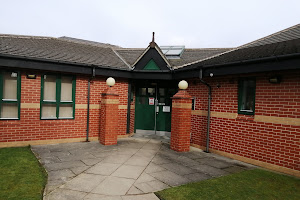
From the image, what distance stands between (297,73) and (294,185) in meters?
2.77

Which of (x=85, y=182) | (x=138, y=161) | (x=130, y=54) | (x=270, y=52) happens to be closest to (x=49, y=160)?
(x=85, y=182)

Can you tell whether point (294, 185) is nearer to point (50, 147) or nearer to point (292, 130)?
point (292, 130)

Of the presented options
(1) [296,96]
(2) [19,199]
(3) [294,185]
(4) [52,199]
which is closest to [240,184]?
(3) [294,185]

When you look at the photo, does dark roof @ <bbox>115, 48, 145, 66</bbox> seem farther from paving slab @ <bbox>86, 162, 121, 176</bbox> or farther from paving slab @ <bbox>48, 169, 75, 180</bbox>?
paving slab @ <bbox>48, 169, 75, 180</bbox>

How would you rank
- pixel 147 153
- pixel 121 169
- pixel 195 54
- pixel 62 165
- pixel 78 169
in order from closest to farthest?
pixel 78 169 < pixel 121 169 < pixel 62 165 < pixel 147 153 < pixel 195 54

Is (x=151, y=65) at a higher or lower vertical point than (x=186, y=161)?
higher

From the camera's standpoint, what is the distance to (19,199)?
3.18 meters

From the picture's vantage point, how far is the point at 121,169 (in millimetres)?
4797

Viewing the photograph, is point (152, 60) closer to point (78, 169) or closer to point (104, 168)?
point (104, 168)

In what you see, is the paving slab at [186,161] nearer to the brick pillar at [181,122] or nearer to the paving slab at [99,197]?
the brick pillar at [181,122]

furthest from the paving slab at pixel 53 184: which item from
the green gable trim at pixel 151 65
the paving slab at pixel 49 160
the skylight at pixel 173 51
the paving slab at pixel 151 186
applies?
the skylight at pixel 173 51

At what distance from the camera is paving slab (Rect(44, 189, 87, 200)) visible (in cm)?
333

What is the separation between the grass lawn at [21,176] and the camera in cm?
337

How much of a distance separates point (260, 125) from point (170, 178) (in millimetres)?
3285
